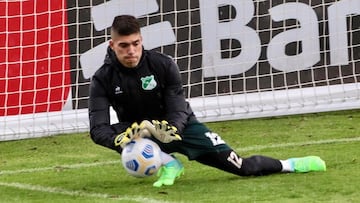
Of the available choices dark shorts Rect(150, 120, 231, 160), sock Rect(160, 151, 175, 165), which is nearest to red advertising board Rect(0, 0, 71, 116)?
dark shorts Rect(150, 120, 231, 160)

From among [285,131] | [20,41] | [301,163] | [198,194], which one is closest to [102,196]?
[198,194]

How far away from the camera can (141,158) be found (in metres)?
6.55

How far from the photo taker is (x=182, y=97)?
701 cm

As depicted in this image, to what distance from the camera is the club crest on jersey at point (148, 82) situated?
272 inches

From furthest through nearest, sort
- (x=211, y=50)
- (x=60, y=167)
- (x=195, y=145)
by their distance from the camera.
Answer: (x=211, y=50) → (x=60, y=167) → (x=195, y=145)

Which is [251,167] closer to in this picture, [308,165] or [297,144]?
[308,165]

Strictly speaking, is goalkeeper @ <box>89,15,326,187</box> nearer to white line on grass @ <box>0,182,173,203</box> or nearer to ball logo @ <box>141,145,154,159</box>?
ball logo @ <box>141,145,154,159</box>

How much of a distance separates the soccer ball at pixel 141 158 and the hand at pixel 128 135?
1.2 inches

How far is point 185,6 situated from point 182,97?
3.82 metres

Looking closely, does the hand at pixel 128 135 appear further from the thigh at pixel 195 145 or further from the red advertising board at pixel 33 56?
the red advertising board at pixel 33 56

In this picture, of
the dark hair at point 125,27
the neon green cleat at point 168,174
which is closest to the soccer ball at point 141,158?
the neon green cleat at point 168,174

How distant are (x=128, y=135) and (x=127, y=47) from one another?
0.58 meters

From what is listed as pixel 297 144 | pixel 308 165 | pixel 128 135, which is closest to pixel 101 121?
pixel 128 135

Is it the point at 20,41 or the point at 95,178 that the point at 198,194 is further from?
the point at 20,41
